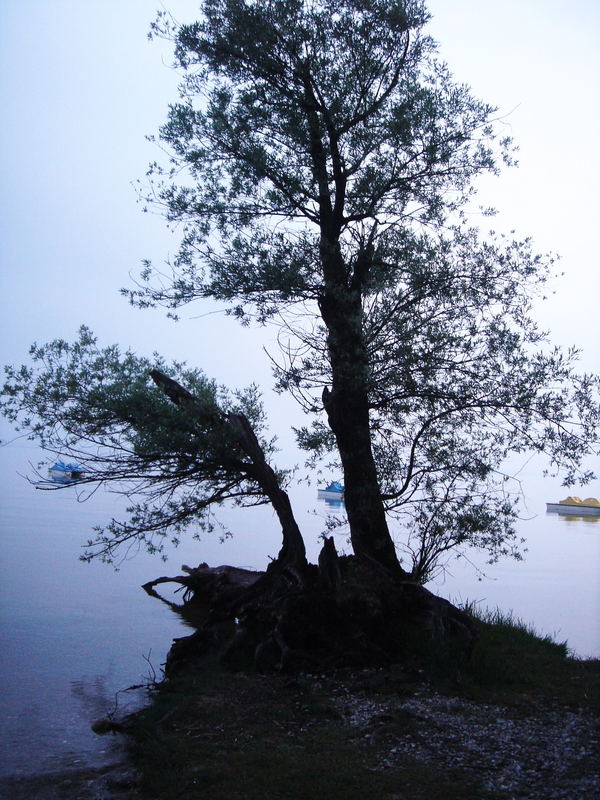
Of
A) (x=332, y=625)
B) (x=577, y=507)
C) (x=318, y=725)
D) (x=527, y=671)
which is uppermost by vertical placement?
(x=577, y=507)

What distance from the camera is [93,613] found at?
15375 mm

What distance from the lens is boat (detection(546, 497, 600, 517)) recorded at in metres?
49.5

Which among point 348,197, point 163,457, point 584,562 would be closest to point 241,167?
point 348,197

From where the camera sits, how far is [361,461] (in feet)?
36.3

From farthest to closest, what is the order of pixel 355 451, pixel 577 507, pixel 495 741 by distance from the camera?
pixel 577 507 → pixel 355 451 → pixel 495 741

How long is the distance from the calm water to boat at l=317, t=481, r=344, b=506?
146 cm

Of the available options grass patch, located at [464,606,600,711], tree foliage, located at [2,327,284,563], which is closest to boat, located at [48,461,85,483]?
tree foliage, located at [2,327,284,563]

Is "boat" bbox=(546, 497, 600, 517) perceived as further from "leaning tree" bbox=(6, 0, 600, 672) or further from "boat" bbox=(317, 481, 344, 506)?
"leaning tree" bbox=(6, 0, 600, 672)

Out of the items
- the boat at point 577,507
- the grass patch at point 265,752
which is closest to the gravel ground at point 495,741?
the grass patch at point 265,752

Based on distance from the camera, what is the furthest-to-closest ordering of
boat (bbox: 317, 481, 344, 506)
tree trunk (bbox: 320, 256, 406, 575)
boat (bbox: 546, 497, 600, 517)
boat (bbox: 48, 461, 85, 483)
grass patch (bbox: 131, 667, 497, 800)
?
Result: boat (bbox: 546, 497, 600, 517) → boat (bbox: 317, 481, 344, 506) → tree trunk (bbox: 320, 256, 406, 575) → boat (bbox: 48, 461, 85, 483) → grass patch (bbox: 131, 667, 497, 800)

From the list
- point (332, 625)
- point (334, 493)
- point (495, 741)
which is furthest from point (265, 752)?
point (334, 493)

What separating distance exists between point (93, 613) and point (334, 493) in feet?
46.2

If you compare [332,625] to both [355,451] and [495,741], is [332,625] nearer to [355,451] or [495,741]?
[355,451]

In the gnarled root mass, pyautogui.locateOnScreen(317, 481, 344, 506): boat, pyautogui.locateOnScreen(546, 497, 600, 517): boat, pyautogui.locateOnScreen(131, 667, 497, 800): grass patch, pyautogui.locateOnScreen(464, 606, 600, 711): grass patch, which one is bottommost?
pyautogui.locateOnScreen(131, 667, 497, 800): grass patch
